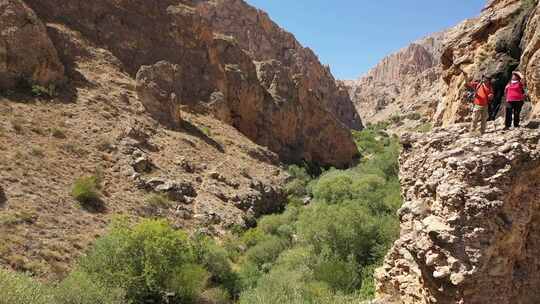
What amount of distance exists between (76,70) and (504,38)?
24287mm

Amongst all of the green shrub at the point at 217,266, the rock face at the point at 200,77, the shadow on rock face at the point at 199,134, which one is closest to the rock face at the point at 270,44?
the rock face at the point at 200,77

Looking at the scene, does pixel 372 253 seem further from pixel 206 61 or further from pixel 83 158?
pixel 206 61

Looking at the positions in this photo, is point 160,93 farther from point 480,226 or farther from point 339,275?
point 480,226

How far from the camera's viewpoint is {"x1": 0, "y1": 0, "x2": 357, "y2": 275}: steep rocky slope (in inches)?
634

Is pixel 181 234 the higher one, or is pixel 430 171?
pixel 430 171

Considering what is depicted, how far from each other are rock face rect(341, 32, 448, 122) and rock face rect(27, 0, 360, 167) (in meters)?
40.6

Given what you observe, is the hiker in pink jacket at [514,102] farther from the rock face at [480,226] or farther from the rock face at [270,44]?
the rock face at [270,44]

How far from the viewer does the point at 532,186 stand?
6578 millimetres

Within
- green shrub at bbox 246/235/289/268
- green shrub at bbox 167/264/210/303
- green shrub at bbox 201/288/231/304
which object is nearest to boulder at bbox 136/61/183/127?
green shrub at bbox 246/235/289/268

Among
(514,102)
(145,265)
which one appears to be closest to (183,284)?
(145,265)

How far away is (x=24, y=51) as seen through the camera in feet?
77.4

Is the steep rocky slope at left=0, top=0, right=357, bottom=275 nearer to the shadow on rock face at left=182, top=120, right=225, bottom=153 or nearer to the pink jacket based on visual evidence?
the shadow on rock face at left=182, top=120, right=225, bottom=153

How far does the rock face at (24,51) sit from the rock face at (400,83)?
6761cm

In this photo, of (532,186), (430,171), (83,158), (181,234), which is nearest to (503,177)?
(532,186)
